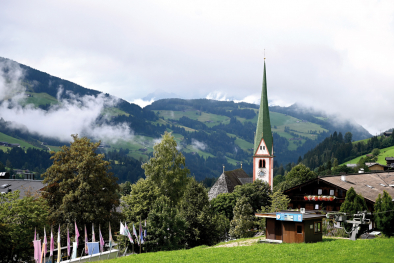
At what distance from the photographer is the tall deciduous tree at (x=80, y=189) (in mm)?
44406

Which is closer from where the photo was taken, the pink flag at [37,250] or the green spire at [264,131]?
the pink flag at [37,250]

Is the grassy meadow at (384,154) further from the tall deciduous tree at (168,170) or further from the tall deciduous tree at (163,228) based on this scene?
the tall deciduous tree at (163,228)

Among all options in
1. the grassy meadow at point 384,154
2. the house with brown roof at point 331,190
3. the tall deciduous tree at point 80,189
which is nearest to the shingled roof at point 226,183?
the house with brown roof at point 331,190

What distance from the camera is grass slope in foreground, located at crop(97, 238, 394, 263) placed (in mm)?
27375

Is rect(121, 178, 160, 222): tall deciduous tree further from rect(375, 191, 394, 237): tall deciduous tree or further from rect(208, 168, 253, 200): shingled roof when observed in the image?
rect(208, 168, 253, 200): shingled roof

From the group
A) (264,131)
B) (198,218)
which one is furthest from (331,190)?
(264,131)

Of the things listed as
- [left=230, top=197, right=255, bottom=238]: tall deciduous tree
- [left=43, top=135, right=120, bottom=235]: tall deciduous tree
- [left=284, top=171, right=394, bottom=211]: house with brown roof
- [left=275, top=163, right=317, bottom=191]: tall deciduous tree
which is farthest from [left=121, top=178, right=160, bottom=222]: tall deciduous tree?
[left=275, top=163, right=317, bottom=191]: tall deciduous tree

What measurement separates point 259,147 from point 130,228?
5182 centimetres

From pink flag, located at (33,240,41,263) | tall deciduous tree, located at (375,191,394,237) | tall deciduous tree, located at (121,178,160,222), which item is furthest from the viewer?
tall deciduous tree, located at (121,178,160,222)

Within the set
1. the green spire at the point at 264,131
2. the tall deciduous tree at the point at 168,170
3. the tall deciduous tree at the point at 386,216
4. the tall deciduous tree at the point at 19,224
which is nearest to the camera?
the tall deciduous tree at the point at 19,224

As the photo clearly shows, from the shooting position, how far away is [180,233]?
4503cm

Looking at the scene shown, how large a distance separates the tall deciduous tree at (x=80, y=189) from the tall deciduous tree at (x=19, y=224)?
3.80 meters

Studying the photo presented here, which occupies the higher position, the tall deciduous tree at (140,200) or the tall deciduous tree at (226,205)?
the tall deciduous tree at (140,200)

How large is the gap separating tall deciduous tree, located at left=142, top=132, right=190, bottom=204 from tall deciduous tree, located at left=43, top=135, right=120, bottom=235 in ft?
35.8
